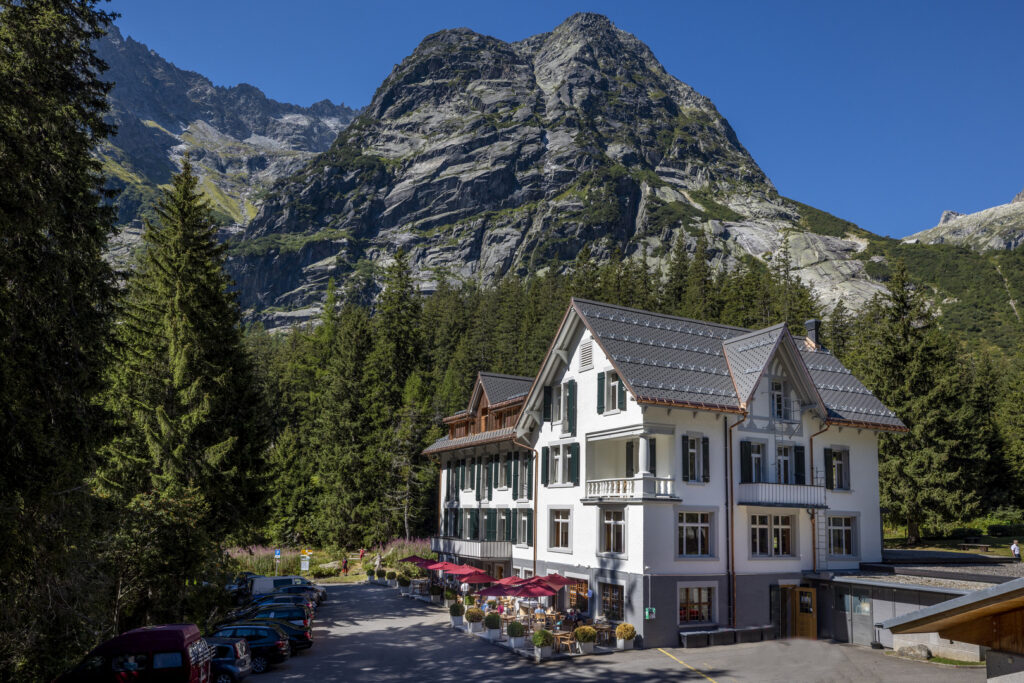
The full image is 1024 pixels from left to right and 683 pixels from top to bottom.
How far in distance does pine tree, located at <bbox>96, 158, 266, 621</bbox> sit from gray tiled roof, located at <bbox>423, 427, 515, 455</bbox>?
1272cm

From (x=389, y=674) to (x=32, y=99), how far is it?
20165 mm

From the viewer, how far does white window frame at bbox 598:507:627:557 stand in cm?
3078

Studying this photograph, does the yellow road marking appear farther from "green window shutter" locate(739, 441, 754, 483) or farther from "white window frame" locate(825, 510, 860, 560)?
"white window frame" locate(825, 510, 860, 560)

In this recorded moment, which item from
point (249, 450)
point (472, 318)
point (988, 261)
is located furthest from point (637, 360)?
point (988, 261)

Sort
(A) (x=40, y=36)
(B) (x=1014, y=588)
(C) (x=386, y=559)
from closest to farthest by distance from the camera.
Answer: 1. (B) (x=1014, y=588)
2. (A) (x=40, y=36)
3. (C) (x=386, y=559)

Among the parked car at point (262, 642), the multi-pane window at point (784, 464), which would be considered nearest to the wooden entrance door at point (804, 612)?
the multi-pane window at point (784, 464)

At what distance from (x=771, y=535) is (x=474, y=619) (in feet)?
46.4

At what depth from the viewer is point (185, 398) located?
108 ft

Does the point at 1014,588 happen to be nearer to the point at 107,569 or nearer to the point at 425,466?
the point at 107,569

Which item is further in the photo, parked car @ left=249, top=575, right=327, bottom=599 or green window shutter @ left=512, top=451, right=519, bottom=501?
parked car @ left=249, top=575, right=327, bottom=599

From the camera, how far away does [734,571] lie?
31.0 meters

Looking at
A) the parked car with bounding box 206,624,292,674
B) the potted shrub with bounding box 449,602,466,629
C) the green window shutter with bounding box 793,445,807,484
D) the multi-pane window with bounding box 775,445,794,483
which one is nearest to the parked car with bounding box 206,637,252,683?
the parked car with bounding box 206,624,292,674

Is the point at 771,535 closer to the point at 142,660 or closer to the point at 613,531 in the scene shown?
the point at 613,531

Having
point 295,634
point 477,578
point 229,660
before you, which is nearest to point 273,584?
point 477,578
